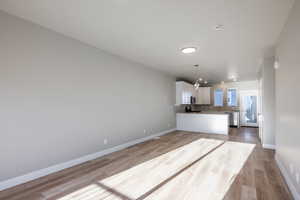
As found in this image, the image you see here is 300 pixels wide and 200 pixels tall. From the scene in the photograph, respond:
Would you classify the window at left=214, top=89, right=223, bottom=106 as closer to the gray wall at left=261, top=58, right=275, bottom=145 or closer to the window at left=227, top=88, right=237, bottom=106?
the window at left=227, top=88, right=237, bottom=106

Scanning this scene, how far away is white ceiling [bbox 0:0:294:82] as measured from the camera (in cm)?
200

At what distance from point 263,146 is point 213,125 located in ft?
7.06

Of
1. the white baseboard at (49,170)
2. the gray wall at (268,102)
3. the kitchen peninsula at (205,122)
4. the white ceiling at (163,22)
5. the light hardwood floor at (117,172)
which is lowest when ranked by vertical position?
the light hardwood floor at (117,172)

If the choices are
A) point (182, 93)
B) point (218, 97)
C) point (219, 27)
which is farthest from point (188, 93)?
point (219, 27)

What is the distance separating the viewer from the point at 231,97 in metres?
8.60

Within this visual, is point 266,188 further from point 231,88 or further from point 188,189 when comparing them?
point 231,88

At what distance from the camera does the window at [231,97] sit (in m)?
8.50

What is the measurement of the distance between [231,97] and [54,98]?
8.84m

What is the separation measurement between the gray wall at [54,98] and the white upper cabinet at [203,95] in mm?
5935

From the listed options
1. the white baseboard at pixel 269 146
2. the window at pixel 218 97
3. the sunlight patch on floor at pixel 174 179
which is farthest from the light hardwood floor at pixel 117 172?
the window at pixel 218 97

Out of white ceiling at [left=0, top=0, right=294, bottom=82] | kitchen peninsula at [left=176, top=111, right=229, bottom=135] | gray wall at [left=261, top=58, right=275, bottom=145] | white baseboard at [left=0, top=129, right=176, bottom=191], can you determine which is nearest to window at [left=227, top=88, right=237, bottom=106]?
kitchen peninsula at [left=176, top=111, right=229, bottom=135]

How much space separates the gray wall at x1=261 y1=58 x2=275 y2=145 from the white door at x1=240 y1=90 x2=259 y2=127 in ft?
14.8

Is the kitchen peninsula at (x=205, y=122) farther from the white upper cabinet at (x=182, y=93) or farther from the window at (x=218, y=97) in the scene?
the window at (x=218, y=97)

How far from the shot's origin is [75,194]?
6.82 feet
